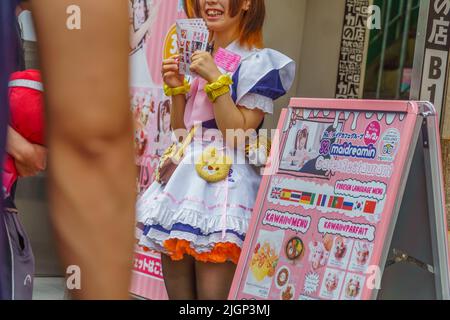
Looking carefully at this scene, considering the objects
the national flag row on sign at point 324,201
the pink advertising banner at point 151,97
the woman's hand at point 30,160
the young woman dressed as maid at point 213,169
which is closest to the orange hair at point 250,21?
the young woman dressed as maid at point 213,169

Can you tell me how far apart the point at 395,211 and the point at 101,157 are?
2.11m

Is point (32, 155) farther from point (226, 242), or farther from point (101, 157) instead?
point (101, 157)

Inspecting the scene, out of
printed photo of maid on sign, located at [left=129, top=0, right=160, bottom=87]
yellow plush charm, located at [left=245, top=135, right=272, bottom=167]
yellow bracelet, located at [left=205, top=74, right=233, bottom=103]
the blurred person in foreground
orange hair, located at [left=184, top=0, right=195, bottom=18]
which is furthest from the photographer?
Answer: printed photo of maid on sign, located at [left=129, top=0, right=160, bottom=87]

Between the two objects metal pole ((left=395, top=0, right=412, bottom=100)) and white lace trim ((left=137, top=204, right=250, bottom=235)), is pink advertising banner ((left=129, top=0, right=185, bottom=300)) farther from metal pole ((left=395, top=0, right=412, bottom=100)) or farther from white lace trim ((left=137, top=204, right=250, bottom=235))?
metal pole ((left=395, top=0, right=412, bottom=100))

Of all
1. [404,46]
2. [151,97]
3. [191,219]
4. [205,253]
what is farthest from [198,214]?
[404,46]

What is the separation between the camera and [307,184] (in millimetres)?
3076

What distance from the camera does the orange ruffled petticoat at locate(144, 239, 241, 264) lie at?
119 inches

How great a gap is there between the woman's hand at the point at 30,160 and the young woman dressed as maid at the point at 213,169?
93 cm

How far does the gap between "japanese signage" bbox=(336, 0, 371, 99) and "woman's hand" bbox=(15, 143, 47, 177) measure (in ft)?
9.81

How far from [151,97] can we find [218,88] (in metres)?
1.33

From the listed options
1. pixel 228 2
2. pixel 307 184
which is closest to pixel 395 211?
pixel 307 184

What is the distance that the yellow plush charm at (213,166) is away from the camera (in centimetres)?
306

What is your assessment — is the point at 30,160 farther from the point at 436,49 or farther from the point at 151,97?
the point at 436,49

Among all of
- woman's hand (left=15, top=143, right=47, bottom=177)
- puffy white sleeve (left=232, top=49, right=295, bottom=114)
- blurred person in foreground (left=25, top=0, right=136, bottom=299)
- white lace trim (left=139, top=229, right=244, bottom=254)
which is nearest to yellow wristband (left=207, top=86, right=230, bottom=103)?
puffy white sleeve (left=232, top=49, right=295, bottom=114)
